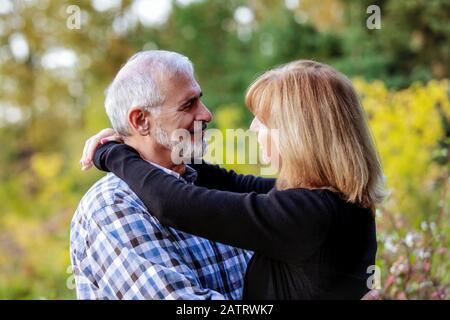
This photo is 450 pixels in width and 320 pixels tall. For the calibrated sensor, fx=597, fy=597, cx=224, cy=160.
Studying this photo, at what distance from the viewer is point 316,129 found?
191 centimetres

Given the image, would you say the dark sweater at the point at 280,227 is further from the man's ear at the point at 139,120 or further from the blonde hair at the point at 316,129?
the man's ear at the point at 139,120

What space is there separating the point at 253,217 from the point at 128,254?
43 centimetres

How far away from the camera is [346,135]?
76.4 inches

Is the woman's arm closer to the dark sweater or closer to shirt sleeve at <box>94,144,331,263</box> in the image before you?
the dark sweater

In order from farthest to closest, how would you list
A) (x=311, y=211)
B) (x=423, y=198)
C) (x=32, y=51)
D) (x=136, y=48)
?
(x=136, y=48), (x=32, y=51), (x=423, y=198), (x=311, y=211)

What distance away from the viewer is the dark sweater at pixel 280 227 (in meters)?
1.78

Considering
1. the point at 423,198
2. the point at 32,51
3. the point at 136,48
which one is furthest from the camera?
the point at 136,48

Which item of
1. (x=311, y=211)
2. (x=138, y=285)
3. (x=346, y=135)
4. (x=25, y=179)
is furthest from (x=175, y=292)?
(x=25, y=179)

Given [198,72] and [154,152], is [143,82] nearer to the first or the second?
[154,152]

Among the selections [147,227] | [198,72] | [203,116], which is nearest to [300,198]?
[147,227]

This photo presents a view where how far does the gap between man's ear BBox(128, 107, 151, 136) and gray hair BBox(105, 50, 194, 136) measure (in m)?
0.02
